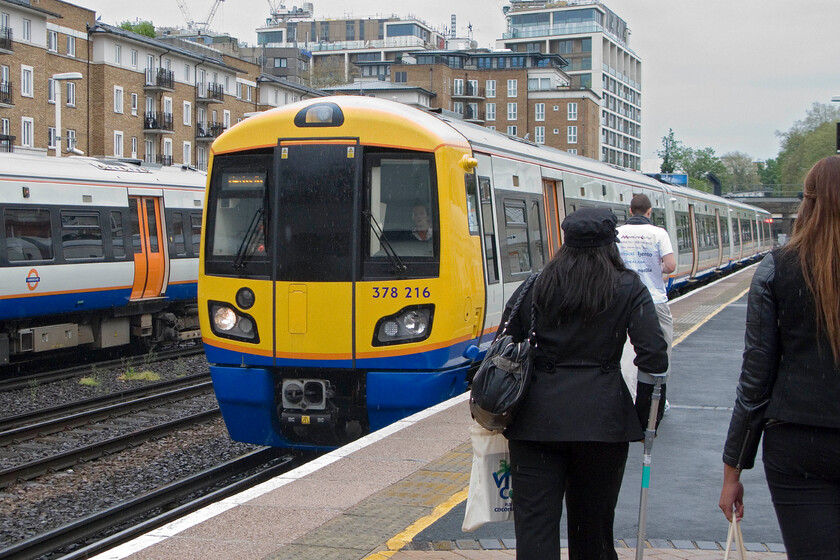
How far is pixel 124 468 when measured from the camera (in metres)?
9.88

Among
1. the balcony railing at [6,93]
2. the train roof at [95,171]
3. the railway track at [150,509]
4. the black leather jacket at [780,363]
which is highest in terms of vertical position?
the balcony railing at [6,93]

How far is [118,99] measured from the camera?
55625 millimetres

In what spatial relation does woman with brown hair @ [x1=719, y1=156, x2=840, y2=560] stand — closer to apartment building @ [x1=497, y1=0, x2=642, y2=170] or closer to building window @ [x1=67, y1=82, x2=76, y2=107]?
building window @ [x1=67, y1=82, x2=76, y2=107]

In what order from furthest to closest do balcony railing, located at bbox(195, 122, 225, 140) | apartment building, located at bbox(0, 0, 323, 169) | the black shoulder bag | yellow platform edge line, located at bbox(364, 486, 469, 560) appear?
balcony railing, located at bbox(195, 122, 225, 140) → apartment building, located at bbox(0, 0, 323, 169) → yellow platform edge line, located at bbox(364, 486, 469, 560) → the black shoulder bag

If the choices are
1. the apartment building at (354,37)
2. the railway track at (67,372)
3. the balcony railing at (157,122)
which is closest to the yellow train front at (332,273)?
the railway track at (67,372)

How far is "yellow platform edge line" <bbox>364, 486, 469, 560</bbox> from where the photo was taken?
4.89 m

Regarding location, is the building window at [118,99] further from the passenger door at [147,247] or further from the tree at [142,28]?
the passenger door at [147,247]

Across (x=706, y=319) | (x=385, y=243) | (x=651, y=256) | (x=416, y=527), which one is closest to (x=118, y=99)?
(x=706, y=319)

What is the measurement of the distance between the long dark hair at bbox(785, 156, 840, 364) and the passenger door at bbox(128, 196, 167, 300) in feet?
54.9

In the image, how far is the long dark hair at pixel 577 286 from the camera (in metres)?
3.69

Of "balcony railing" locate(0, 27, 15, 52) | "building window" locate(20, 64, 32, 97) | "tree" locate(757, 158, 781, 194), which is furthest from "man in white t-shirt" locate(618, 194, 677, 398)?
"tree" locate(757, 158, 781, 194)

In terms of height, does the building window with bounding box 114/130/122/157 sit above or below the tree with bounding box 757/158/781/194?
below

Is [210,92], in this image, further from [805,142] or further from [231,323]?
[805,142]

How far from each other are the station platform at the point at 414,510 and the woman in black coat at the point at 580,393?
1308mm
